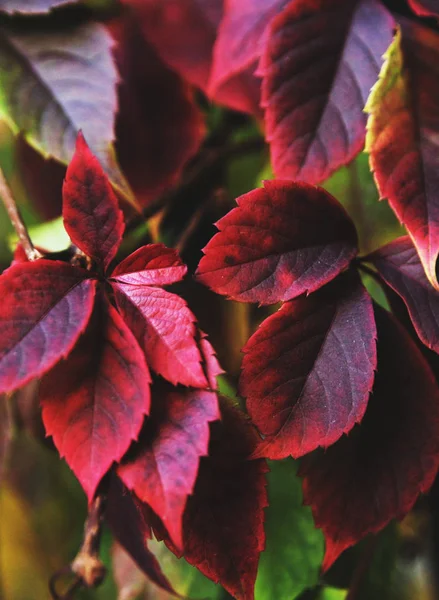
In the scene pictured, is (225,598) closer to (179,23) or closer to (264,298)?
(264,298)

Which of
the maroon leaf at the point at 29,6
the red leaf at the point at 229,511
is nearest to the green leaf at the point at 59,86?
the maroon leaf at the point at 29,6

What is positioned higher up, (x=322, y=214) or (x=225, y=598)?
(x=322, y=214)

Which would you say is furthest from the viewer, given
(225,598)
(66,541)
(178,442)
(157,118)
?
(66,541)

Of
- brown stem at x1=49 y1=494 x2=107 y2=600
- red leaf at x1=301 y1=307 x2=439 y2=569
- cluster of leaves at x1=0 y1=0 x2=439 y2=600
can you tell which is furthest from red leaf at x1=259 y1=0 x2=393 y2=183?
brown stem at x1=49 y1=494 x2=107 y2=600

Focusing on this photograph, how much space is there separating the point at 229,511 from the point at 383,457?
0.10m

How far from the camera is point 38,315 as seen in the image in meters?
0.29

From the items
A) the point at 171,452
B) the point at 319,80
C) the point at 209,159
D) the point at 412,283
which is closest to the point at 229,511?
the point at 171,452

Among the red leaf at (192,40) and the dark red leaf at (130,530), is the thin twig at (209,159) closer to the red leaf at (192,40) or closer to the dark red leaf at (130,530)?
the red leaf at (192,40)

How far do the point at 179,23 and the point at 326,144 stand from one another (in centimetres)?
26

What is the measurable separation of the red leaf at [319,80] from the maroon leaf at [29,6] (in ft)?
0.63

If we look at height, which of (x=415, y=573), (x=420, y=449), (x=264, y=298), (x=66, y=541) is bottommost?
(x=415, y=573)

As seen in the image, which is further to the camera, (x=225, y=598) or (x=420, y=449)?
(x=225, y=598)

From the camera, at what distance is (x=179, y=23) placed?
1.80 ft

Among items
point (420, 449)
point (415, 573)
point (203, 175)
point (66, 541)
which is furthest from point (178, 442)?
point (415, 573)
